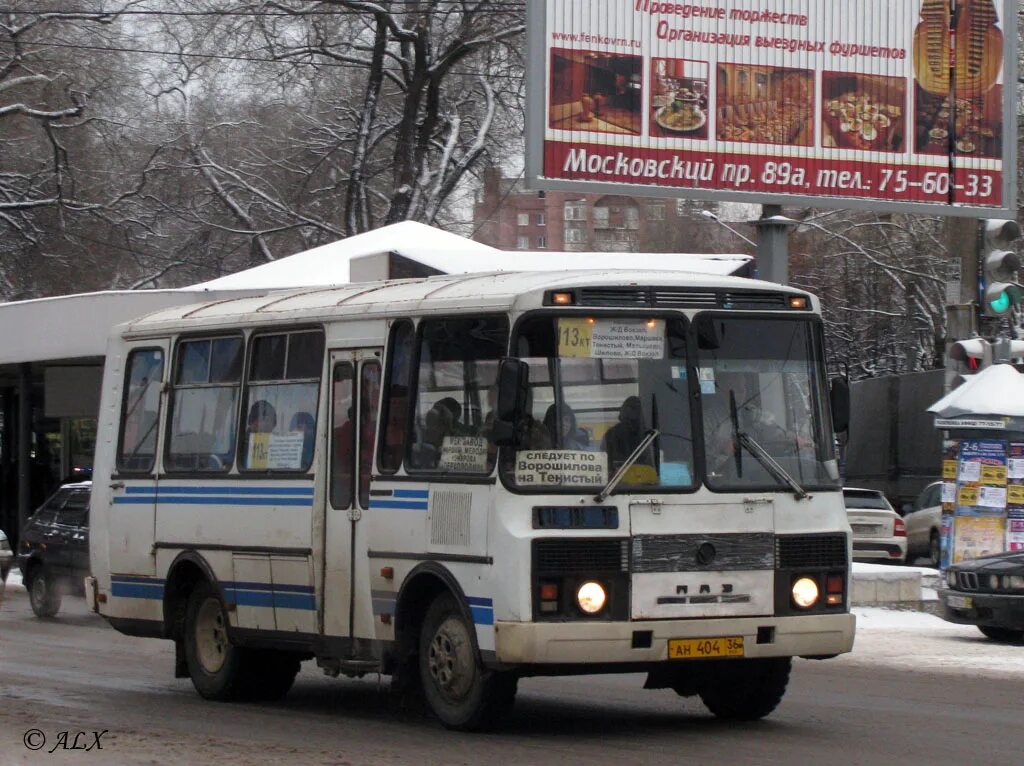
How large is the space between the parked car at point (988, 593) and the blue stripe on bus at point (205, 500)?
300 inches

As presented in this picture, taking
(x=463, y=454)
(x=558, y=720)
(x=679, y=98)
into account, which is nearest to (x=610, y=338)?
(x=463, y=454)

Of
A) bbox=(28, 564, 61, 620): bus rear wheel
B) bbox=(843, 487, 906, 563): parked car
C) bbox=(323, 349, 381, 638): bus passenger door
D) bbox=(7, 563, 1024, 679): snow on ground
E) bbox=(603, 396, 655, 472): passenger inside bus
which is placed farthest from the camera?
bbox=(843, 487, 906, 563): parked car

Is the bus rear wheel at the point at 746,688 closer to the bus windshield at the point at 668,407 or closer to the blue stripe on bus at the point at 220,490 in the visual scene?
the bus windshield at the point at 668,407

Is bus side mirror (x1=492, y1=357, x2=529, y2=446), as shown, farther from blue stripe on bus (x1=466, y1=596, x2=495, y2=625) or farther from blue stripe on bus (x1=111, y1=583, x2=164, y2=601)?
blue stripe on bus (x1=111, y1=583, x2=164, y2=601)

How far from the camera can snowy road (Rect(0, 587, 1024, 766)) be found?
31.0 feet

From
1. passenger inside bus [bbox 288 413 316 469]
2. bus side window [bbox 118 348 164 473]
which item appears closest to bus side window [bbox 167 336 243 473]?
bus side window [bbox 118 348 164 473]

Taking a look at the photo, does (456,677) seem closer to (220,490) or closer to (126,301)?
(220,490)

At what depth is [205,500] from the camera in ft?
40.8

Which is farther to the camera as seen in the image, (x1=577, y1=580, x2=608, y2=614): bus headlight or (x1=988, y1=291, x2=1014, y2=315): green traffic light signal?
(x1=988, y1=291, x2=1014, y2=315): green traffic light signal

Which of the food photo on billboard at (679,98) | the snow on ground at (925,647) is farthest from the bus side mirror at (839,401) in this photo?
the food photo on billboard at (679,98)

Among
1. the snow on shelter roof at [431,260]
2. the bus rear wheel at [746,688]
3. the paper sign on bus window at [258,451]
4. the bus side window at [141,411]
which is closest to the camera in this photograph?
the bus rear wheel at [746,688]

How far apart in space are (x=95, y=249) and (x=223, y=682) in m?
29.8

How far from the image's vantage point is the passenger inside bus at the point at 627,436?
9.83 metres

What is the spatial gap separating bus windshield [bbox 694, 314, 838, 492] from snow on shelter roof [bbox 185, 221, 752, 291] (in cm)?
1190
